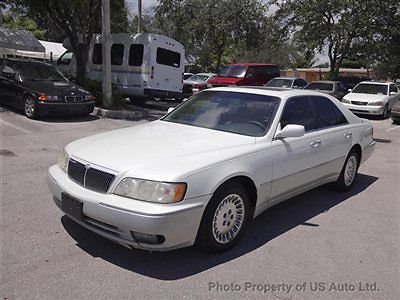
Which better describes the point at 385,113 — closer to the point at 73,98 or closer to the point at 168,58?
the point at 168,58

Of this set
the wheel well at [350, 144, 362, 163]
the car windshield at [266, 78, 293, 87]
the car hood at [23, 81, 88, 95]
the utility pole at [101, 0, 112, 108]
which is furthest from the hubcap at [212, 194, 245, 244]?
the car windshield at [266, 78, 293, 87]

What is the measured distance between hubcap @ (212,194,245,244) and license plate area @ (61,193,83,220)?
1.17 metres

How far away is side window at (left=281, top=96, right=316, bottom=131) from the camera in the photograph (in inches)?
179

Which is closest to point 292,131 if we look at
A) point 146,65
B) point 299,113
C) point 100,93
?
point 299,113

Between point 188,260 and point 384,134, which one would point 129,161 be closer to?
point 188,260

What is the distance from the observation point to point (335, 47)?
80.8 feet

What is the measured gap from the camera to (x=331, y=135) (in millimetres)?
5168

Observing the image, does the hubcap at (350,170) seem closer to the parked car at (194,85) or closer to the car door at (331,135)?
the car door at (331,135)

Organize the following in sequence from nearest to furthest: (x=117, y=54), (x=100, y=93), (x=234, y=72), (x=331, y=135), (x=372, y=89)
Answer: (x=331, y=135) < (x=100, y=93) < (x=117, y=54) < (x=372, y=89) < (x=234, y=72)

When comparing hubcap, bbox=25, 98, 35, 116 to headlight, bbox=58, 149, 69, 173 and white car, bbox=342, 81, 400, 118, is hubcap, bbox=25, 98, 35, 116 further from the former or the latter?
white car, bbox=342, 81, 400, 118

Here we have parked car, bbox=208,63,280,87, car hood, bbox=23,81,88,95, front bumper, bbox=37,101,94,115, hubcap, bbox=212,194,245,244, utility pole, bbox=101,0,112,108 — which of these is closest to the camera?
hubcap, bbox=212,194,245,244

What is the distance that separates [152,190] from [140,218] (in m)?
0.25

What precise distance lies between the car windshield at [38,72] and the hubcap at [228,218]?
29.7 ft

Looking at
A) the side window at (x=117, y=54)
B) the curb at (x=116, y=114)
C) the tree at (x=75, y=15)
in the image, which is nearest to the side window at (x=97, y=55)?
the tree at (x=75, y=15)
